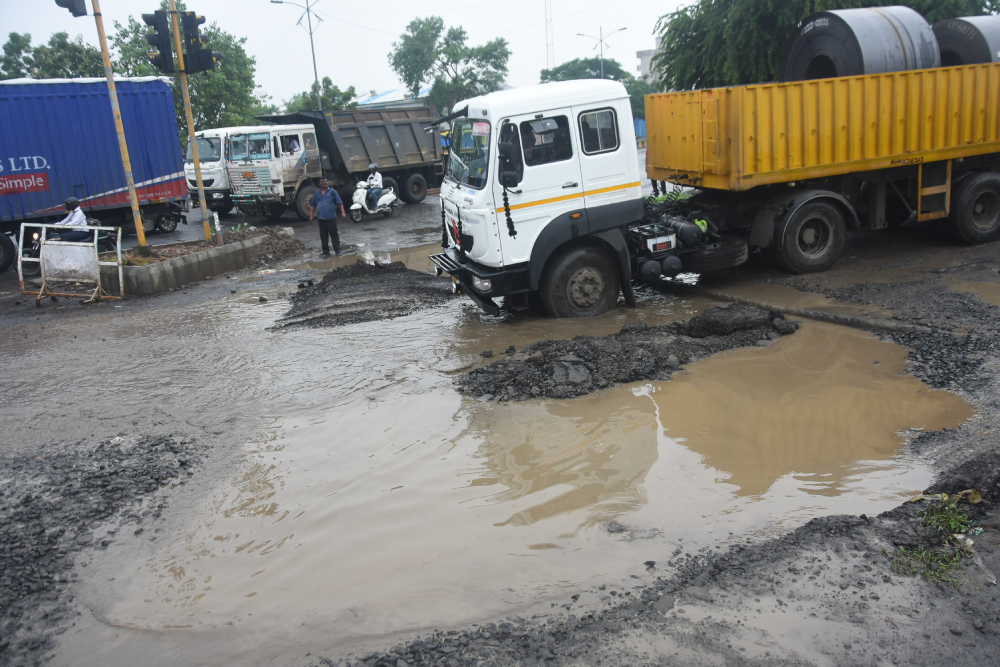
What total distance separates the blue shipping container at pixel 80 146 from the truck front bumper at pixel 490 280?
10369 millimetres

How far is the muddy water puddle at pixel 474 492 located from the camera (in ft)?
11.1

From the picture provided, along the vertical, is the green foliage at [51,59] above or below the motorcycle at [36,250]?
above

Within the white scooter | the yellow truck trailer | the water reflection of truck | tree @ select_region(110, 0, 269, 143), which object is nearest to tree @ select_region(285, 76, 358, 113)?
tree @ select_region(110, 0, 269, 143)

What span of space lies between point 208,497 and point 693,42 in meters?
12.6

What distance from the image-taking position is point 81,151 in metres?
14.2

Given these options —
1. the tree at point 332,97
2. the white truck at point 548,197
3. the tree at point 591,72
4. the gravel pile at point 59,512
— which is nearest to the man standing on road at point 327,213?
the white truck at point 548,197

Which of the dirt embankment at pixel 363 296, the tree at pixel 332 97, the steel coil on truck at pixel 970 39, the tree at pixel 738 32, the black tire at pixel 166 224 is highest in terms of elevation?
the tree at pixel 332 97

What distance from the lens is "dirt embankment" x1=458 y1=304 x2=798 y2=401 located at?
587 cm

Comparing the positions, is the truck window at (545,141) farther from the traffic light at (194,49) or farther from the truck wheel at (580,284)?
the traffic light at (194,49)

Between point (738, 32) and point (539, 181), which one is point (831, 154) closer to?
point (539, 181)

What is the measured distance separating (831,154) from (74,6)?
9866mm

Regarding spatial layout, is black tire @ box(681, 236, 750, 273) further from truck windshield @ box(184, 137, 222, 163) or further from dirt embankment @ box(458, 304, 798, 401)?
truck windshield @ box(184, 137, 222, 163)

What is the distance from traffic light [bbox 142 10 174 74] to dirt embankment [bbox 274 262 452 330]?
419 cm

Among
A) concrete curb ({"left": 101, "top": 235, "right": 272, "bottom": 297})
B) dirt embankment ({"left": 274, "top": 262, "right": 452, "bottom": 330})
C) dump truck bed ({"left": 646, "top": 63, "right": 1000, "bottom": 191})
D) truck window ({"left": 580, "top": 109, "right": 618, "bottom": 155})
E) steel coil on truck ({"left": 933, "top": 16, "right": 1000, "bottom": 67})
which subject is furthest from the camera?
concrete curb ({"left": 101, "top": 235, "right": 272, "bottom": 297})
